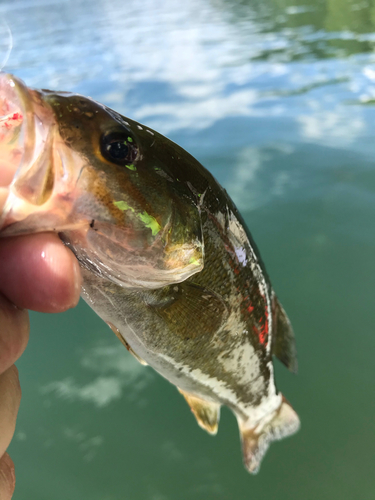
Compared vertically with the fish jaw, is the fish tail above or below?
below

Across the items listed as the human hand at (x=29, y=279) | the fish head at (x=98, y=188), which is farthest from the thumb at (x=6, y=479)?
the fish head at (x=98, y=188)

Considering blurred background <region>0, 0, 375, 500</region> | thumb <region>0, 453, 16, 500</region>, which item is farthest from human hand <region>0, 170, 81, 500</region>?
blurred background <region>0, 0, 375, 500</region>

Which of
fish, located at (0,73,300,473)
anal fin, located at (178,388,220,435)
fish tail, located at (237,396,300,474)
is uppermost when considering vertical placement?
fish, located at (0,73,300,473)

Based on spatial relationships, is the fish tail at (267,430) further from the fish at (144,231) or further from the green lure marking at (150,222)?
the green lure marking at (150,222)

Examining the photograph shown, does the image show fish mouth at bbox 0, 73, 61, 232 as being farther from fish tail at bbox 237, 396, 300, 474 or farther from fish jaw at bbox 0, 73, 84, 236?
fish tail at bbox 237, 396, 300, 474

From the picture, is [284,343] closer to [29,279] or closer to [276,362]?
[276,362]

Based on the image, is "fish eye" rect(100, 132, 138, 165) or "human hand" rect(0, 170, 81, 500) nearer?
"human hand" rect(0, 170, 81, 500)

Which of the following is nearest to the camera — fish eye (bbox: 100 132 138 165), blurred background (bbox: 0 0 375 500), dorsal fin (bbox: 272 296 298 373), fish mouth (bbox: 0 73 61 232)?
fish mouth (bbox: 0 73 61 232)

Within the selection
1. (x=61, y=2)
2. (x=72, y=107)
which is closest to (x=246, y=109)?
(x=72, y=107)
